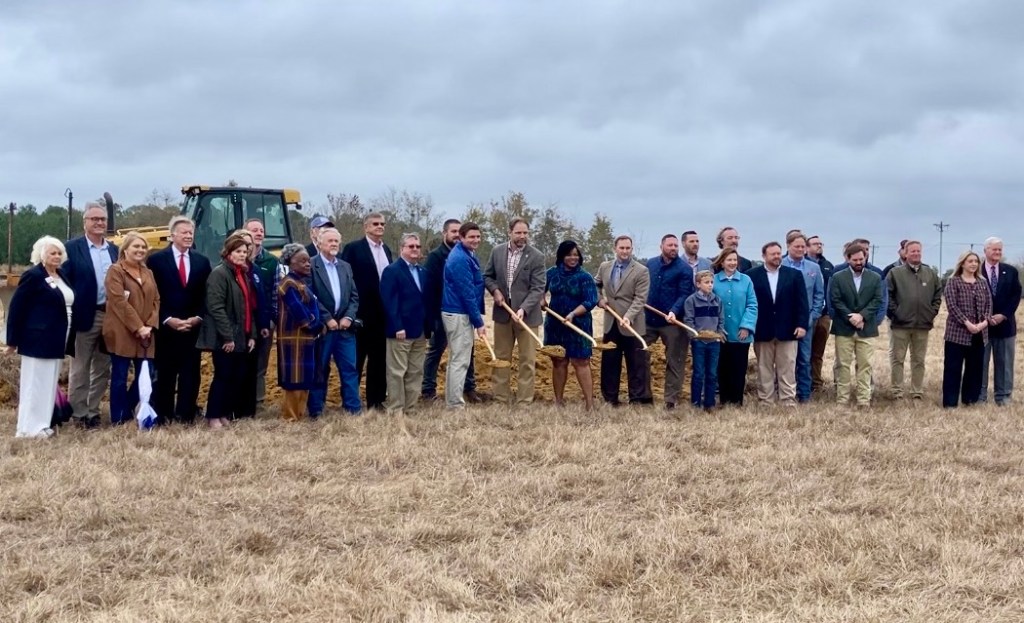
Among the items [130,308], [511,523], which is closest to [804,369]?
[511,523]

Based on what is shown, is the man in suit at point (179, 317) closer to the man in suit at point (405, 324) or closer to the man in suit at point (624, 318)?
the man in suit at point (405, 324)

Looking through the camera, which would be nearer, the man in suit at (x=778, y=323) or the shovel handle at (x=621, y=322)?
the shovel handle at (x=621, y=322)

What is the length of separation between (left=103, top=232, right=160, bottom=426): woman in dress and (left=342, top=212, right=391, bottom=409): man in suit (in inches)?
71.5

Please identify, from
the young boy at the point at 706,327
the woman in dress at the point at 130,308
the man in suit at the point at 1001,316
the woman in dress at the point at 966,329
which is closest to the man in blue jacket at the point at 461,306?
the young boy at the point at 706,327

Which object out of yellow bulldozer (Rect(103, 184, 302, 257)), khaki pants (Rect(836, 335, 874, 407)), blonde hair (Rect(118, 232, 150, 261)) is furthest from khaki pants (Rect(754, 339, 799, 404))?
yellow bulldozer (Rect(103, 184, 302, 257))

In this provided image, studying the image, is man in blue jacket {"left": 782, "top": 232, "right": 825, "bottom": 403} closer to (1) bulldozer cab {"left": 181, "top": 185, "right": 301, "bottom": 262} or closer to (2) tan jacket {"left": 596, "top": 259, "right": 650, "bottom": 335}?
(2) tan jacket {"left": 596, "top": 259, "right": 650, "bottom": 335}

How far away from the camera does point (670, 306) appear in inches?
373

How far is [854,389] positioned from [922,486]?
4.52 m

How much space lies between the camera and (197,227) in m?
13.7

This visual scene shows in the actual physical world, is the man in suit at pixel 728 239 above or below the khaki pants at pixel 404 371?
above

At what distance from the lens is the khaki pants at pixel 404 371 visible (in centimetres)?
869

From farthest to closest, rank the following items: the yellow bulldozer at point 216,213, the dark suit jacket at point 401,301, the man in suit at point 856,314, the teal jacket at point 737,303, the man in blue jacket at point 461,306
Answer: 1. the yellow bulldozer at point 216,213
2. the man in suit at point 856,314
3. the teal jacket at point 737,303
4. the man in blue jacket at point 461,306
5. the dark suit jacket at point 401,301

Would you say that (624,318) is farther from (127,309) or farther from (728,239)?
(127,309)

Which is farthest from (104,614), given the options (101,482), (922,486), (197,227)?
(197,227)
